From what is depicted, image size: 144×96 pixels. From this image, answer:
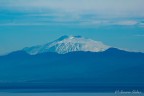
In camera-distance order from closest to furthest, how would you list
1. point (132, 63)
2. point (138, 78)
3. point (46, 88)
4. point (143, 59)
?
point (143, 59) < point (138, 78) < point (132, 63) < point (46, 88)

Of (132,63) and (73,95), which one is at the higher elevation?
(132,63)

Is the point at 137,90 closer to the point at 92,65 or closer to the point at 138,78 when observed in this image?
the point at 138,78

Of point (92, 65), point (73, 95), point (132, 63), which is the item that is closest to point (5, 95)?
point (73, 95)

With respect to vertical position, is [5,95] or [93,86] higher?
[93,86]

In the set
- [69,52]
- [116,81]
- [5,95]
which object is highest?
[69,52]

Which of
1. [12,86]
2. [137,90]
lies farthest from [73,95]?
[12,86]

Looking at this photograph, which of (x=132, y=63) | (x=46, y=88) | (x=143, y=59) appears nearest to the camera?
(x=143, y=59)

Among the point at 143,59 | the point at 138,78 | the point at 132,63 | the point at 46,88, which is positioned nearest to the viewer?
the point at 143,59

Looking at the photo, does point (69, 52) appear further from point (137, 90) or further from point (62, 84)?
point (137, 90)

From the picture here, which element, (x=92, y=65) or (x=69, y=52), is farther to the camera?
(x=69, y=52)
